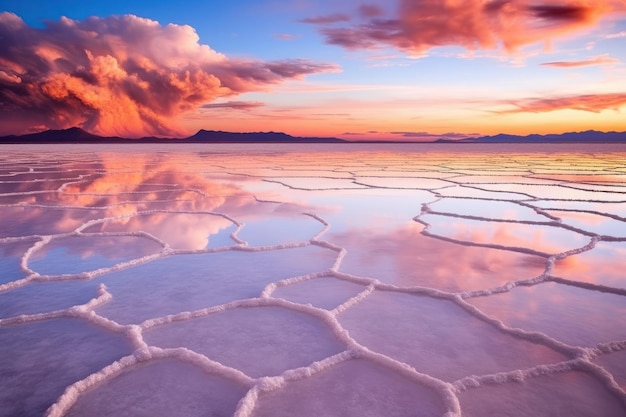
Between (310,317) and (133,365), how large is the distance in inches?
23.3

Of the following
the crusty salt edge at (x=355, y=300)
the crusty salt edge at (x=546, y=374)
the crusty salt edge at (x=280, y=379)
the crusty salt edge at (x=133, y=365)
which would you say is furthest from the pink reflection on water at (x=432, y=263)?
the crusty salt edge at (x=133, y=365)

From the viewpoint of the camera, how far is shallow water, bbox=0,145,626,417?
1046 mm

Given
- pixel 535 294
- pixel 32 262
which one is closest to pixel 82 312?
pixel 32 262

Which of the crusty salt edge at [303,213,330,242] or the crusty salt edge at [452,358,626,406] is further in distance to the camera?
the crusty salt edge at [303,213,330,242]

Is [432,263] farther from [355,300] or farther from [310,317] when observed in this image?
[310,317]

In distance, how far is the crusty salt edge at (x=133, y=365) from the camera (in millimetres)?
996

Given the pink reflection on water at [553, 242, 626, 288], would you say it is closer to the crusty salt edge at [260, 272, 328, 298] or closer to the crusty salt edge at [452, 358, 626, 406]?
the crusty salt edge at [452, 358, 626, 406]

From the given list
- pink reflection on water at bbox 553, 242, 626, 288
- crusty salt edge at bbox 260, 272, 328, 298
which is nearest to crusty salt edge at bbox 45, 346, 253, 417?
crusty salt edge at bbox 260, 272, 328, 298

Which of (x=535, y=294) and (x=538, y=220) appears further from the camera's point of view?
(x=538, y=220)

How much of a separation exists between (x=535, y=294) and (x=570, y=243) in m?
1.11

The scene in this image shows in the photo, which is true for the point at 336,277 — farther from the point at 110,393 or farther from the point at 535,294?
the point at 110,393

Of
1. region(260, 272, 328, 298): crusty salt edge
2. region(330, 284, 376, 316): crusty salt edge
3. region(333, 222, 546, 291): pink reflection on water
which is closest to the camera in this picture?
region(330, 284, 376, 316): crusty salt edge

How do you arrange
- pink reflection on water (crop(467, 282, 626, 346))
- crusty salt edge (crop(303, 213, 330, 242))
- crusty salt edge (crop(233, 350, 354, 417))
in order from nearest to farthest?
crusty salt edge (crop(233, 350, 354, 417)), pink reflection on water (crop(467, 282, 626, 346)), crusty salt edge (crop(303, 213, 330, 242))

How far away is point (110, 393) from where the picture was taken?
1.05m
